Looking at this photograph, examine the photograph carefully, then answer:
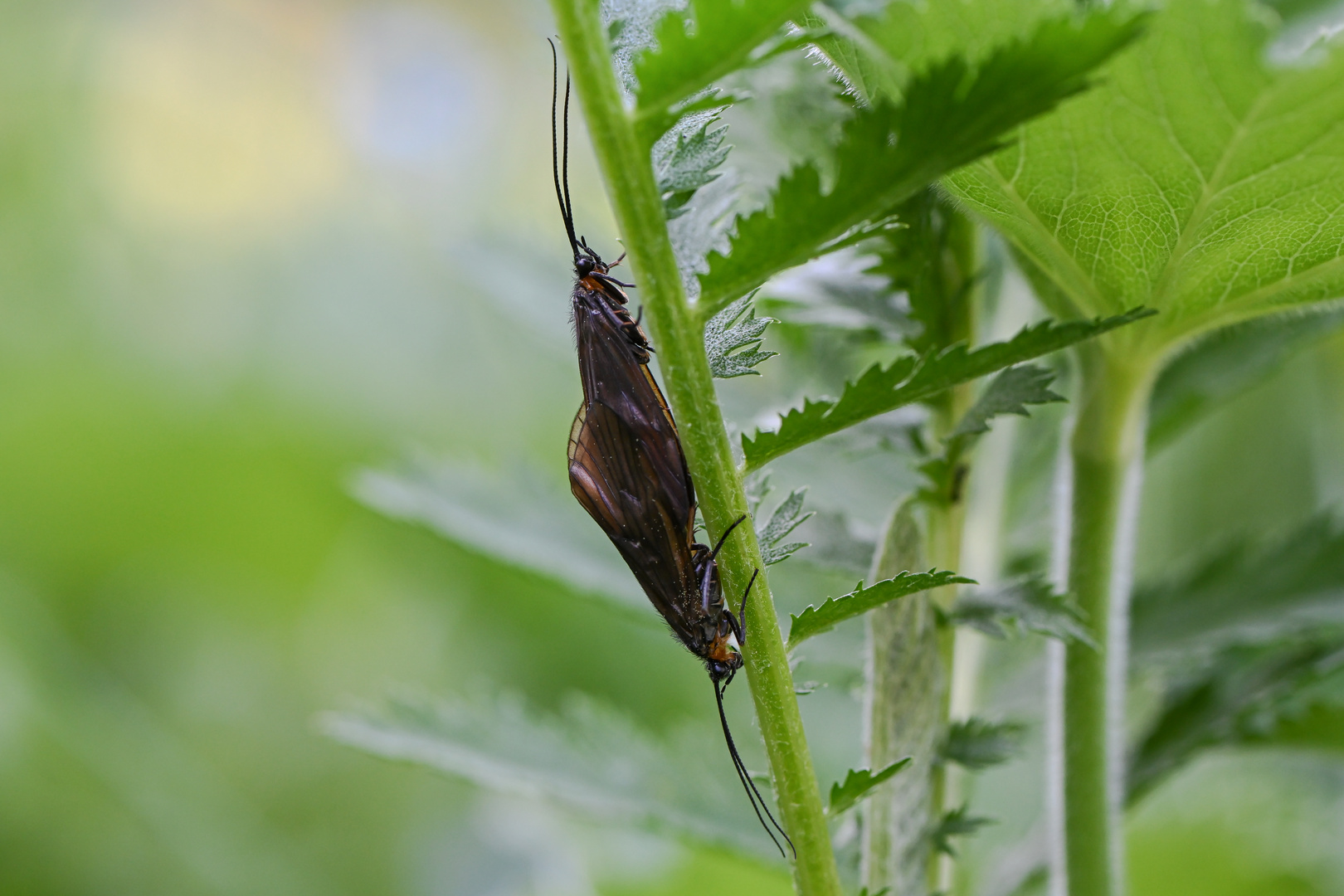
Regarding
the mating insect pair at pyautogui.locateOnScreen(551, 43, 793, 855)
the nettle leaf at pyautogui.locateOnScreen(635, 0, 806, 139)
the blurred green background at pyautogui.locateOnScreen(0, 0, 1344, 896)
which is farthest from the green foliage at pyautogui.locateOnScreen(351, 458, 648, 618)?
the nettle leaf at pyautogui.locateOnScreen(635, 0, 806, 139)

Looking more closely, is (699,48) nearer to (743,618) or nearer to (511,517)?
(743,618)

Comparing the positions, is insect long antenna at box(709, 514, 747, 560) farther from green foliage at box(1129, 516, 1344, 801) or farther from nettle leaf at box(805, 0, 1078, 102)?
green foliage at box(1129, 516, 1344, 801)

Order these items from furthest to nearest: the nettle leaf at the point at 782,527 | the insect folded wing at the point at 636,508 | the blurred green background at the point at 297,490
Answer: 1. the blurred green background at the point at 297,490
2. the insect folded wing at the point at 636,508
3. the nettle leaf at the point at 782,527

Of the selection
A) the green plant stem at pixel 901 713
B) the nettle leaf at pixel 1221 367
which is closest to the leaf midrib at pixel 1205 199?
the green plant stem at pixel 901 713

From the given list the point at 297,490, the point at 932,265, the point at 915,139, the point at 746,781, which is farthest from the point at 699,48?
the point at 297,490

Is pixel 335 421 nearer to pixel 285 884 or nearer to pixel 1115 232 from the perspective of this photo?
pixel 285 884

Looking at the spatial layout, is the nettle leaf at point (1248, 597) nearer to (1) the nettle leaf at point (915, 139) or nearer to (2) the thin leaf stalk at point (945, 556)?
(2) the thin leaf stalk at point (945, 556)

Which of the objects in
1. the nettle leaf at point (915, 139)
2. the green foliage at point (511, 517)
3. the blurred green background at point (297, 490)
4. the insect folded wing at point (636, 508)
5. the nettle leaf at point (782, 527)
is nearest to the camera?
the nettle leaf at point (915, 139)
